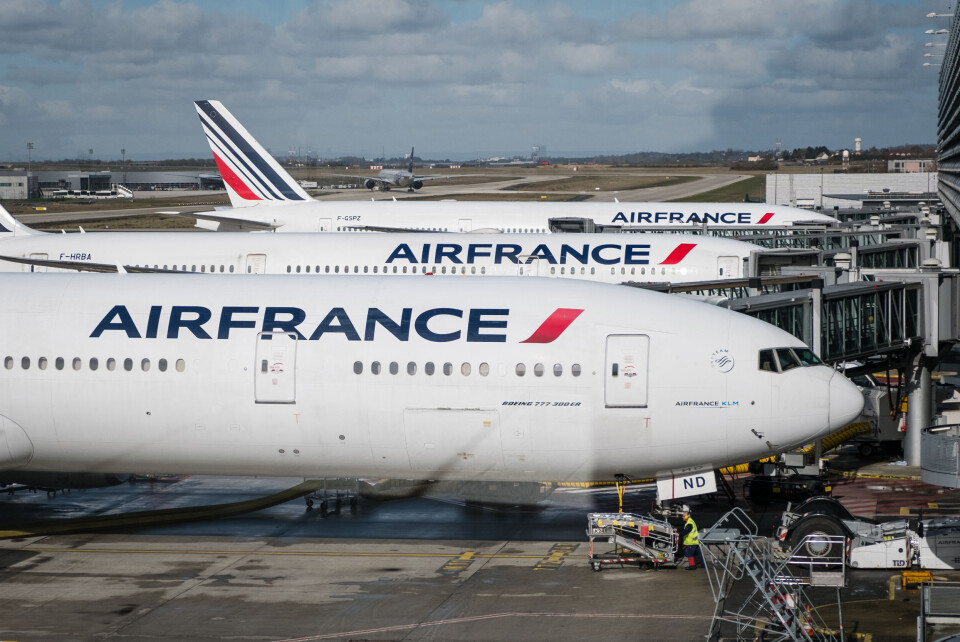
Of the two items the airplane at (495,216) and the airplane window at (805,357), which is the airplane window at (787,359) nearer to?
the airplane window at (805,357)

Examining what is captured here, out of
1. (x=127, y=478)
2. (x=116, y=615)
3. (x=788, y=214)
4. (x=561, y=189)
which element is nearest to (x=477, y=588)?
(x=116, y=615)

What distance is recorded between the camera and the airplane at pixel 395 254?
42.9 metres

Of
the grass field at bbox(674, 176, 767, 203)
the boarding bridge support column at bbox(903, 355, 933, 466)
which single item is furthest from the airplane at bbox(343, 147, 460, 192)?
the boarding bridge support column at bbox(903, 355, 933, 466)

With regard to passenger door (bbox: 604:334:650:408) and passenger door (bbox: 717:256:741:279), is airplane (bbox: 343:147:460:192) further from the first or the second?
passenger door (bbox: 604:334:650:408)

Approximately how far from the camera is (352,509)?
27359mm

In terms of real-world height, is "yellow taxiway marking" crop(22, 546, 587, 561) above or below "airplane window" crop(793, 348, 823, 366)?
below

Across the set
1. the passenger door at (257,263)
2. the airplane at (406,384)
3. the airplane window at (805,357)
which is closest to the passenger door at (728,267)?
the passenger door at (257,263)

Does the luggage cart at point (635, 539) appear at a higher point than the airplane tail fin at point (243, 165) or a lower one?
lower

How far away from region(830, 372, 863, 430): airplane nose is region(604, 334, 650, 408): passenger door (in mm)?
3436

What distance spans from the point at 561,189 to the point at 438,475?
166 m

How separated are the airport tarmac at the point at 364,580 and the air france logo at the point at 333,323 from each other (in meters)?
4.52

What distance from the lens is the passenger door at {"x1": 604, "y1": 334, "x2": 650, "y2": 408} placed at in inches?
842

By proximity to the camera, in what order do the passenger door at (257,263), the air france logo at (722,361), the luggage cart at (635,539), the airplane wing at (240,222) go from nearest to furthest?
the air france logo at (722,361), the luggage cart at (635,539), the passenger door at (257,263), the airplane wing at (240,222)

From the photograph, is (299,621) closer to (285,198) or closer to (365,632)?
(365,632)
